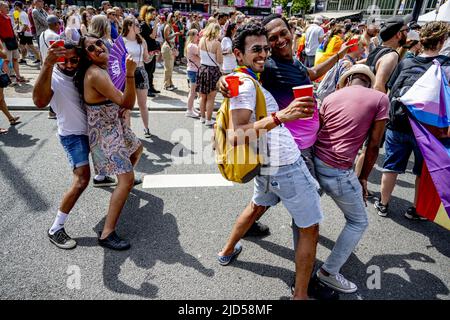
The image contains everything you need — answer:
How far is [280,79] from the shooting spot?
6.63ft

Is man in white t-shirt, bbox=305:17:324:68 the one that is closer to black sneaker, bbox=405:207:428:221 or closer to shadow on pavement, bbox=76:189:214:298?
black sneaker, bbox=405:207:428:221

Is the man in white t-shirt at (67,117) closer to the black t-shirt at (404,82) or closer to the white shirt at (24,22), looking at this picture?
the black t-shirt at (404,82)

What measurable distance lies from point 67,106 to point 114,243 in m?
1.28

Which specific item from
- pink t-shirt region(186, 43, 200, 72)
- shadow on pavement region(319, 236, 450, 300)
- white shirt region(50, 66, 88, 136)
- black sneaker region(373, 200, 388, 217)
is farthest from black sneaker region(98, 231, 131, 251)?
pink t-shirt region(186, 43, 200, 72)

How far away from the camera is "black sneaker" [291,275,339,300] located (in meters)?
2.26

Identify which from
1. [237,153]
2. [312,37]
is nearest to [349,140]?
[237,153]

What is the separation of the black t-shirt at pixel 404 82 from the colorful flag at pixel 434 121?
0.15 m

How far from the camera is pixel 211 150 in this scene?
4.94m

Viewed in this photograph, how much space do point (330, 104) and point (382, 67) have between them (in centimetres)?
153

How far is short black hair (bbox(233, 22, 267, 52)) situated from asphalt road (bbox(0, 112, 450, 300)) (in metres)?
1.80

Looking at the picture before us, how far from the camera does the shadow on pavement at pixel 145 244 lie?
2.36m

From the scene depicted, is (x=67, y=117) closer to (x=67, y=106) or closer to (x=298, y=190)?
(x=67, y=106)
